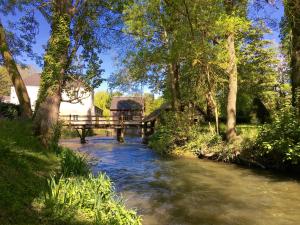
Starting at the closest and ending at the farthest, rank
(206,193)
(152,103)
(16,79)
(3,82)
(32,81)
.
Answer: (206,193) < (16,79) < (32,81) < (3,82) < (152,103)

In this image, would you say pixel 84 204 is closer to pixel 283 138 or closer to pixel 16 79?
pixel 283 138

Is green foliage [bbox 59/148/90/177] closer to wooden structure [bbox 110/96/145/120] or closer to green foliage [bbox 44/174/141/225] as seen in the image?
green foliage [bbox 44/174/141/225]

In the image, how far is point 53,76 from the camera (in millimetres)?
13664

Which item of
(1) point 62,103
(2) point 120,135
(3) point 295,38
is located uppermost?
(3) point 295,38

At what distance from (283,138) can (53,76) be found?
9476 mm

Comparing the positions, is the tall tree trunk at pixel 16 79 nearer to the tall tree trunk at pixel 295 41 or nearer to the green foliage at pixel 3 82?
the tall tree trunk at pixel 295 41

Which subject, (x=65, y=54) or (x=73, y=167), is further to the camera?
(x=65, y=54)

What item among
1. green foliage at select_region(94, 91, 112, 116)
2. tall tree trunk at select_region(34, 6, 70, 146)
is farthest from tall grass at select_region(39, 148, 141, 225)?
green foliage at select_region(94, 91, 112, 116)

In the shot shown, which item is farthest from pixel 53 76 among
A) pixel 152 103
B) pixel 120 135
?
pixel 152 103

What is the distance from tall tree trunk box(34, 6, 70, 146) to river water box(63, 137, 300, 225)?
345cm

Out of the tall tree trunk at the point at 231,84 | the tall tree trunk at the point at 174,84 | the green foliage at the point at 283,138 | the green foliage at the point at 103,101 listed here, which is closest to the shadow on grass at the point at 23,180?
the green foliage at the point at 283,138

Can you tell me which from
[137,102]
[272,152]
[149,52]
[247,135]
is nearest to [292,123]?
[272,152]

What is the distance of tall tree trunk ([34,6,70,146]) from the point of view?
1320 centimetres

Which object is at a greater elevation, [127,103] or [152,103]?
[127,103]
